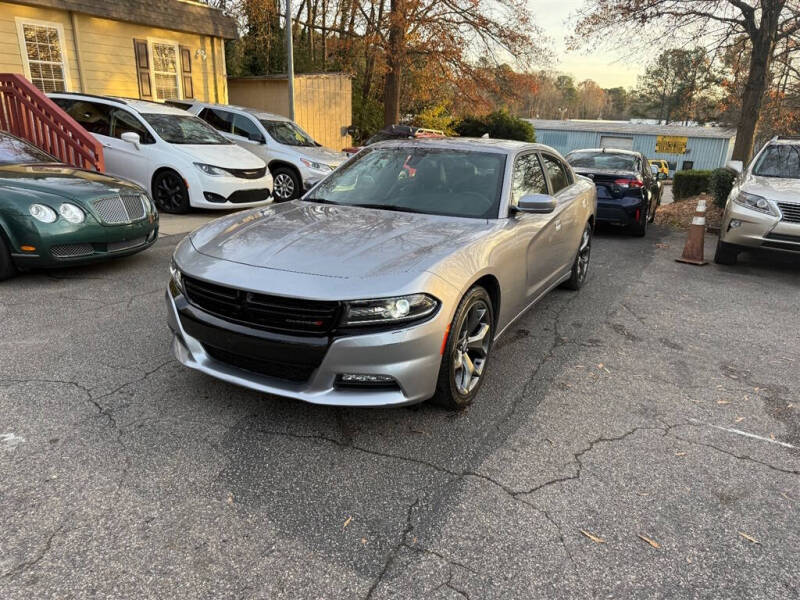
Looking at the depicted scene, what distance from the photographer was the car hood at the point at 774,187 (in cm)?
664

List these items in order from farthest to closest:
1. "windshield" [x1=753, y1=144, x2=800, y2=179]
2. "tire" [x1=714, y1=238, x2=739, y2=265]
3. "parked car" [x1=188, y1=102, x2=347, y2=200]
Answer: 1. "parked car" [x1=188, y1=102, x2=347, y2=200]
2. "windshield" [x1=753, y1=144, x2=800, y2=179]
3. "tire" [x1=714, y1=238, x2=739, y2=265]

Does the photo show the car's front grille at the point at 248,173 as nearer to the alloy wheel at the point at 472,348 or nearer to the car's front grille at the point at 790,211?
the alloy wheel at the point at 472,348

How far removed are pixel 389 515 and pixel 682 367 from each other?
9.23ft

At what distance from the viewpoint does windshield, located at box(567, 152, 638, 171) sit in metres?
9.63

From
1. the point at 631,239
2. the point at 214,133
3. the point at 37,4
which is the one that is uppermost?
the point at 37,4

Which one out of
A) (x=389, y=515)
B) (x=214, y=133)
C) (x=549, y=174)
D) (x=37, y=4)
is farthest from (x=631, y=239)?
(x=37, y=4)

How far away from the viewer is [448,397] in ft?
10.5

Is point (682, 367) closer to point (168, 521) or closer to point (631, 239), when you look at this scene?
point (168, 521)

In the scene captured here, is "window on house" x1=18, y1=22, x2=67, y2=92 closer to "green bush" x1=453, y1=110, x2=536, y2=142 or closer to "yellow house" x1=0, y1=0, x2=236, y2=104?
"yellow house" x1=0, y1=0, x2=236, y2=104

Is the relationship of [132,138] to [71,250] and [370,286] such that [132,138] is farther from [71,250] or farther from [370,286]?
[370,286]

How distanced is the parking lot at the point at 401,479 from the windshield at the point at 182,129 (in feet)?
18.4

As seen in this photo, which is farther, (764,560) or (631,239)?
(631,239)

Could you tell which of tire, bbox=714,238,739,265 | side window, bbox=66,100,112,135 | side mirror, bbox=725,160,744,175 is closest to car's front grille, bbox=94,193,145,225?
side window, bbox=66,100,112,135

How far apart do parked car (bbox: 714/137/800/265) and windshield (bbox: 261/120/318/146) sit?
816 centimetres
